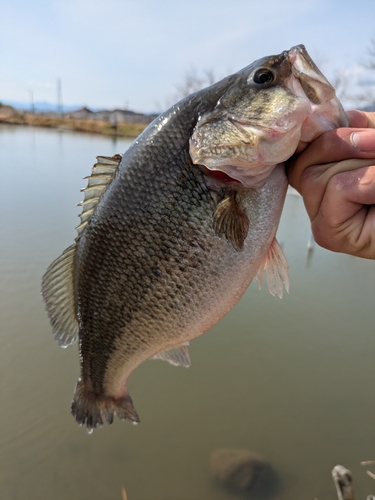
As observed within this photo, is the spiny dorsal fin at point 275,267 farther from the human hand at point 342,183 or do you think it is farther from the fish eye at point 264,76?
the fish eye at point 264,76

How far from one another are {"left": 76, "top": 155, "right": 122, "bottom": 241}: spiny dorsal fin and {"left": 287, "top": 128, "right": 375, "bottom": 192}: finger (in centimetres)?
82

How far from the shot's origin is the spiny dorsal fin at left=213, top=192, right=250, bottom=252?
1.37 metres

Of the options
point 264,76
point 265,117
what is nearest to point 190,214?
point 265,117

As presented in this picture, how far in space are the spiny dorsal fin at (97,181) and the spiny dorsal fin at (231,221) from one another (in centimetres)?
53

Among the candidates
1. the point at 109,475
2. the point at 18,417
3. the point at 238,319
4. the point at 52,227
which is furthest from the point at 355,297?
the point at 52,227

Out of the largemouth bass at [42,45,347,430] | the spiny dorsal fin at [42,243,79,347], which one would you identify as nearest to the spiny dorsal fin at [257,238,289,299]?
the largemouth bass at [42,45,347,430]

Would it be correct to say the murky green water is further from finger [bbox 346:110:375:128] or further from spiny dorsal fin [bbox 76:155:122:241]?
finger [bbox 346:110:375:128]

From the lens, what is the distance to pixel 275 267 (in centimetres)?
163

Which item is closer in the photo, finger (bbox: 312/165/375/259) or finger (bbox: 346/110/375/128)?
finger (bbox: 312/165/375/259)

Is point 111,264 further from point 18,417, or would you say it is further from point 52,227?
point 52,227

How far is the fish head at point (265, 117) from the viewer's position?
1232 millimetres

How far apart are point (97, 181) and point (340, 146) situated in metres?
1.02

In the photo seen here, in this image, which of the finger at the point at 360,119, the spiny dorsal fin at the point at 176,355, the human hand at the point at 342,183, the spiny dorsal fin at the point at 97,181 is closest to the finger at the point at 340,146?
the human hand at the point at 342,183

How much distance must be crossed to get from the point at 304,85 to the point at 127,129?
132 feet
